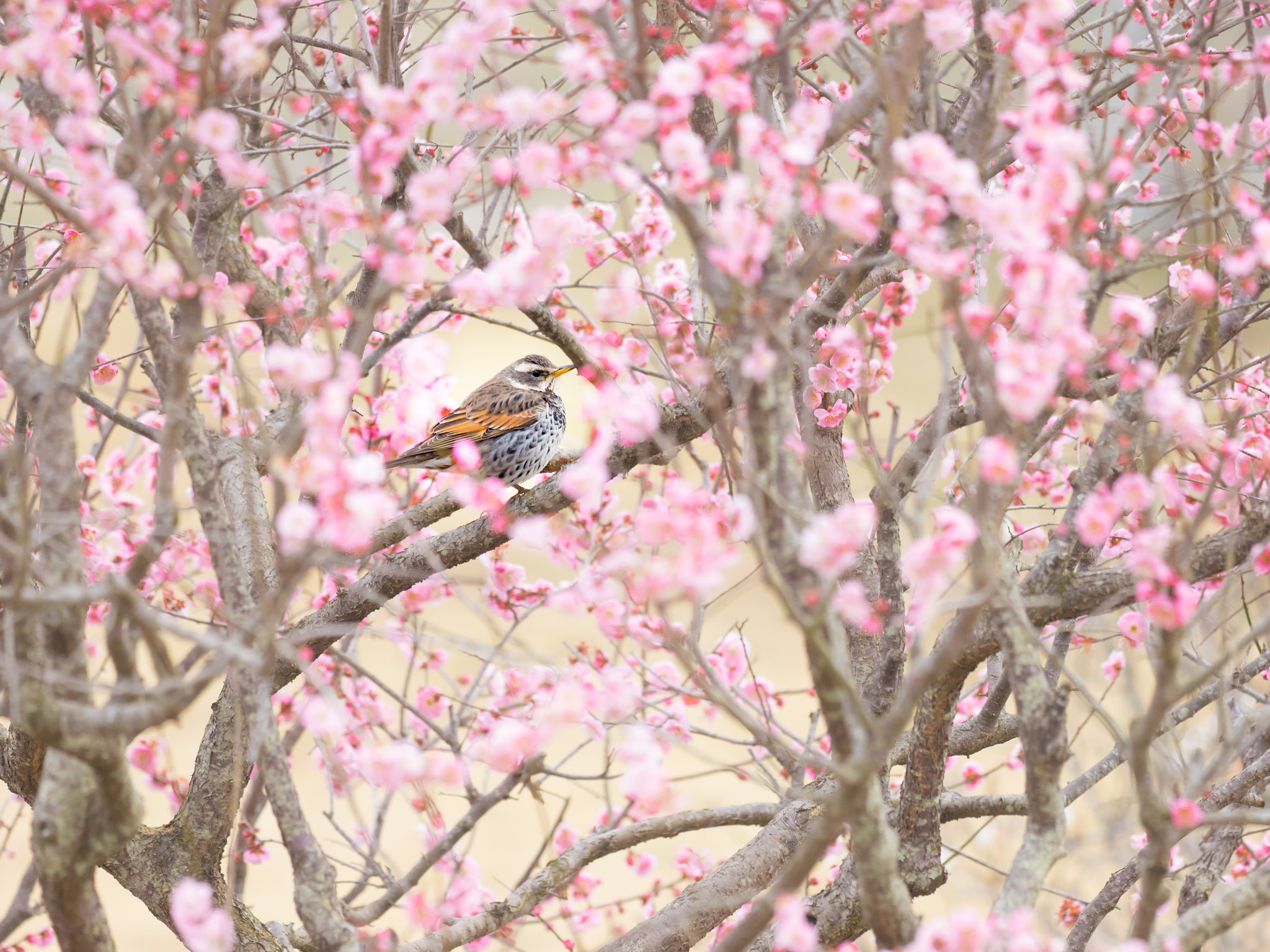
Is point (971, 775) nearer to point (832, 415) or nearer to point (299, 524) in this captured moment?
point (832, 415)

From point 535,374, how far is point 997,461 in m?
4.54

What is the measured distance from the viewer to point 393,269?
228 cm

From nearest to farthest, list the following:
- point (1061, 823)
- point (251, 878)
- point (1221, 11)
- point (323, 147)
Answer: point (1061, 823), point (1221, 11), point (323, 147), point (251, 878)

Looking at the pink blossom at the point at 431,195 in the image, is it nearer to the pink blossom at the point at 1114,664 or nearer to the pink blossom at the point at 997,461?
the pink blossom at the point at 997,461

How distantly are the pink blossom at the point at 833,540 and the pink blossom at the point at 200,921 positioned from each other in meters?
1.62

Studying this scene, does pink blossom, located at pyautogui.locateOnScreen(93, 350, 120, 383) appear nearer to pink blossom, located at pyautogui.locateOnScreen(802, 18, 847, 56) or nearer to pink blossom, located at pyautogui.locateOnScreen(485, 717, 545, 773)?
pink blossom, located at pyautogui.locateOnScreen(485, 717, 545, 773)

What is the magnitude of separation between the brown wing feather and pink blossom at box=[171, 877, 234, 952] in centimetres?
303

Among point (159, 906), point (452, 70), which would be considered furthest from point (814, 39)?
point (159, 906)

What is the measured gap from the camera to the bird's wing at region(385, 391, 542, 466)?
5730mm

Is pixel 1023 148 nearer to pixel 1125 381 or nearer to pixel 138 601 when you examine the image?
pixel 1125 381

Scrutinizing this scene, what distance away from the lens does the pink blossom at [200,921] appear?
2562 mm

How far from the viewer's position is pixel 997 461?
208cm

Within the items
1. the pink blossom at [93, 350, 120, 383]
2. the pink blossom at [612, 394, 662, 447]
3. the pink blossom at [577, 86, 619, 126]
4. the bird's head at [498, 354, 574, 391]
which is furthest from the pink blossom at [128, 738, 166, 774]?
the pink blossom at [577, 86, 619, 126]

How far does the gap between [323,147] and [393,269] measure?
226 centimetres
